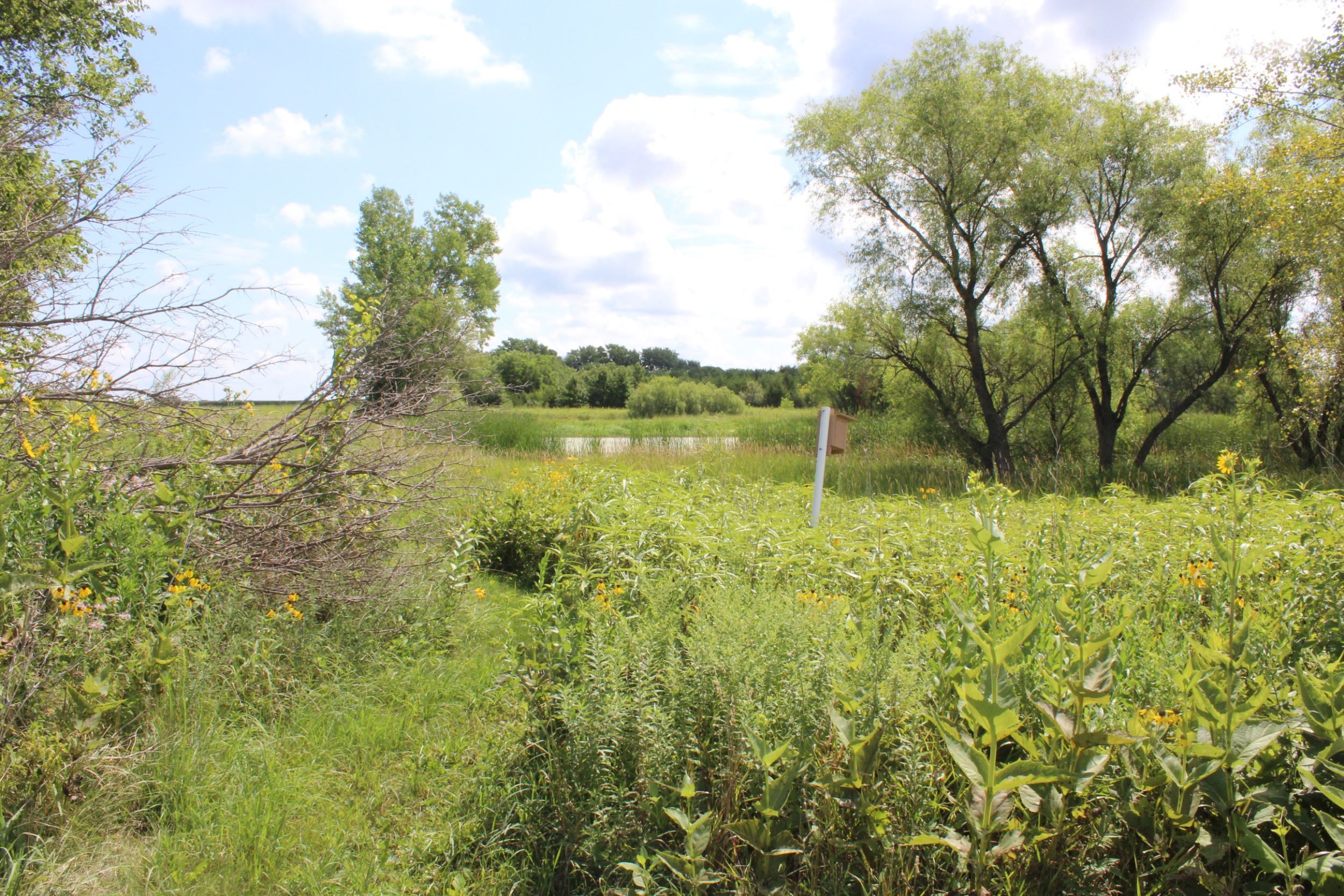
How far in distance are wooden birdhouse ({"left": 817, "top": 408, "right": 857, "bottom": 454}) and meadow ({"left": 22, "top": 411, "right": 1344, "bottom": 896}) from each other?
1817 mm

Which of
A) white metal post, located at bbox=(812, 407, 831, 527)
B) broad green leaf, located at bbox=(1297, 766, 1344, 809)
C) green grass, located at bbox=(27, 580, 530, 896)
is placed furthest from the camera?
white metal post, located at bbox=(812, 407, 831, 527)

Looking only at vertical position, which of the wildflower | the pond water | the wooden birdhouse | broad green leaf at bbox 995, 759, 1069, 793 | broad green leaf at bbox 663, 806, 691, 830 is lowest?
broad green leaf at bbox 663, 806, 691, 830

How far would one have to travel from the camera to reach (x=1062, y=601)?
5.98 ft

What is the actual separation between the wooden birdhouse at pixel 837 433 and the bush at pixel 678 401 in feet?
145

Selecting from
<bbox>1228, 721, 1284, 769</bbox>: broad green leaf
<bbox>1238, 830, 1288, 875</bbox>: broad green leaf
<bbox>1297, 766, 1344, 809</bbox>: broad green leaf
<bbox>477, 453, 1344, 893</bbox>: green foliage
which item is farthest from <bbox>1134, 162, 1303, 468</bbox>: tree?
<bbox>1238, 830, 1288, 875</bbox>: broad green leaf

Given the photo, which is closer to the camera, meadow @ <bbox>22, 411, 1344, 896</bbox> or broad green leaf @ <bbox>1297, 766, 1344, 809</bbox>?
broad green leaf @ <bbox>1297, 766, 1344, 809</bbox>

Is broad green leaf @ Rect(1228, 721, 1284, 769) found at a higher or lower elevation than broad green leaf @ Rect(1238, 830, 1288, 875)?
higher

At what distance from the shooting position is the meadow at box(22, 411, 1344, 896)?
175 cm

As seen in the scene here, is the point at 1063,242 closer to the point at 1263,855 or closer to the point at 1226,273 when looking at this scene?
the point at 1226,273

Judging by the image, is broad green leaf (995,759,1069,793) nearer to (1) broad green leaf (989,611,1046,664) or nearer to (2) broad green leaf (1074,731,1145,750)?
(2) broad green leaf (1074,731,1145,750)

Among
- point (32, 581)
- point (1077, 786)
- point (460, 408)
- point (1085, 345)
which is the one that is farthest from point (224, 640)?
point (1085, 345)

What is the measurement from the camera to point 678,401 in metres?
50.9

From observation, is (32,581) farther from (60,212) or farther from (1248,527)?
(1248,527)

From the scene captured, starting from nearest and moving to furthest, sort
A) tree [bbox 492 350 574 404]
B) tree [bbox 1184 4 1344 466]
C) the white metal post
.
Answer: the white metal post → tree [bbox 1184 4 1344 466] → tree [bbox 492 350 574 404]
